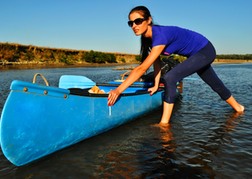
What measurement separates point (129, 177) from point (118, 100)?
199 cm

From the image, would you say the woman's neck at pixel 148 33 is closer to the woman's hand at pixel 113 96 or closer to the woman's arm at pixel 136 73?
the woman's arm at pixel 136 73

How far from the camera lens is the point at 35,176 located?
3.23 m

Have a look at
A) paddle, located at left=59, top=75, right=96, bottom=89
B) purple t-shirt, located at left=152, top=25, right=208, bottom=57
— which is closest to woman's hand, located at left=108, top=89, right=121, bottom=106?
purple t-shirt, located at left=152, top=25, right=208, bottom=57

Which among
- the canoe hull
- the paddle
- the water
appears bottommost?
the water

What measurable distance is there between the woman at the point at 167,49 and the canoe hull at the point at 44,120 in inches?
→ 20.2

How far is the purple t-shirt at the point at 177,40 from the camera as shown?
4.57 m

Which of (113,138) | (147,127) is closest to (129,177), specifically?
(113,138)

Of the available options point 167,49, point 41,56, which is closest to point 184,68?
point 167,49

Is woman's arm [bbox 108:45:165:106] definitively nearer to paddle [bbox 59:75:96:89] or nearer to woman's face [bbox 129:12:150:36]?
woman's face [bbox 129:12:150:36]

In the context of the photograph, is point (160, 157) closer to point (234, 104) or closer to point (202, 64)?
point (202, 64)

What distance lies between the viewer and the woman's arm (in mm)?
4363

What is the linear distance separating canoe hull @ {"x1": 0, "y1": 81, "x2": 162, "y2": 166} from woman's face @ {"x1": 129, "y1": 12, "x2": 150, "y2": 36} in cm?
146

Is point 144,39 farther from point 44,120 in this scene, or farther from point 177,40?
point 44,120

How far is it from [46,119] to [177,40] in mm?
2973
